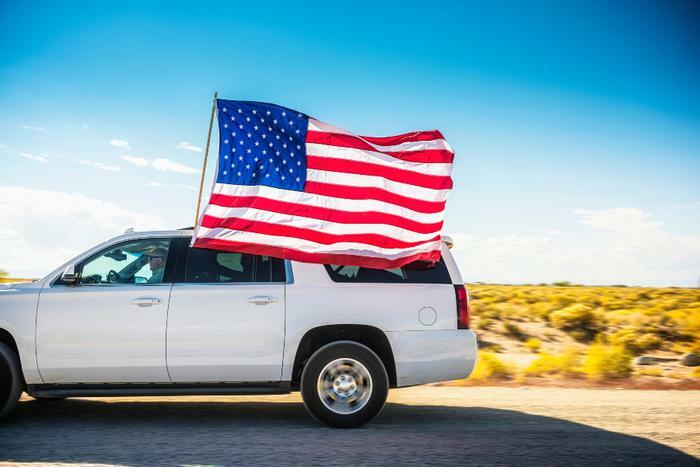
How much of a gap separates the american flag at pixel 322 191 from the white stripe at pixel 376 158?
11mm

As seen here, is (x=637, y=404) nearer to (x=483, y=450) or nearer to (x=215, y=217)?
(x=483, y=450)

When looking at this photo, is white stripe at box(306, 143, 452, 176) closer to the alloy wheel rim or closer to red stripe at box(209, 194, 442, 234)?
red stripe at box(209, 194, 442, 234)

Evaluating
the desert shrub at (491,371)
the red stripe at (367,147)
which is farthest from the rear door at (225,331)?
the desert shrub at (491,371)

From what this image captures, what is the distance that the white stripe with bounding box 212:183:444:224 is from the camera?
22.1 ft

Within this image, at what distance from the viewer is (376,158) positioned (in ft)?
23.1

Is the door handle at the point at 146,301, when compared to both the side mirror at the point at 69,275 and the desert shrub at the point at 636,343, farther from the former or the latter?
the desert shrub at the point at 636,343

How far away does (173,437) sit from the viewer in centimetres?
585

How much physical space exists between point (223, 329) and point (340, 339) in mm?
1176

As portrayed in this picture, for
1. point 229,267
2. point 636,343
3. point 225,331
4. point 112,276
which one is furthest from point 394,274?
point 636,343

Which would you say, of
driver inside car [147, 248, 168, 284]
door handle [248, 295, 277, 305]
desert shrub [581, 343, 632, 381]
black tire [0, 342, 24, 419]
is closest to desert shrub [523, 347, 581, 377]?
desert shrub [581, 343, 632, 381]

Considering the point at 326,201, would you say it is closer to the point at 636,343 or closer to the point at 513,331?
the point at 636,343

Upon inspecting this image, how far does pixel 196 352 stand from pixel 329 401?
1.40 metres

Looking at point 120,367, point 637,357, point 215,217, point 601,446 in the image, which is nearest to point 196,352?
point 120,367

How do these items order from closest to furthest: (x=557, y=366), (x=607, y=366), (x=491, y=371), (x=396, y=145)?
(x=396, y=145), (x=491, y=371), (x=607, y=366), (x=557, y=366)
